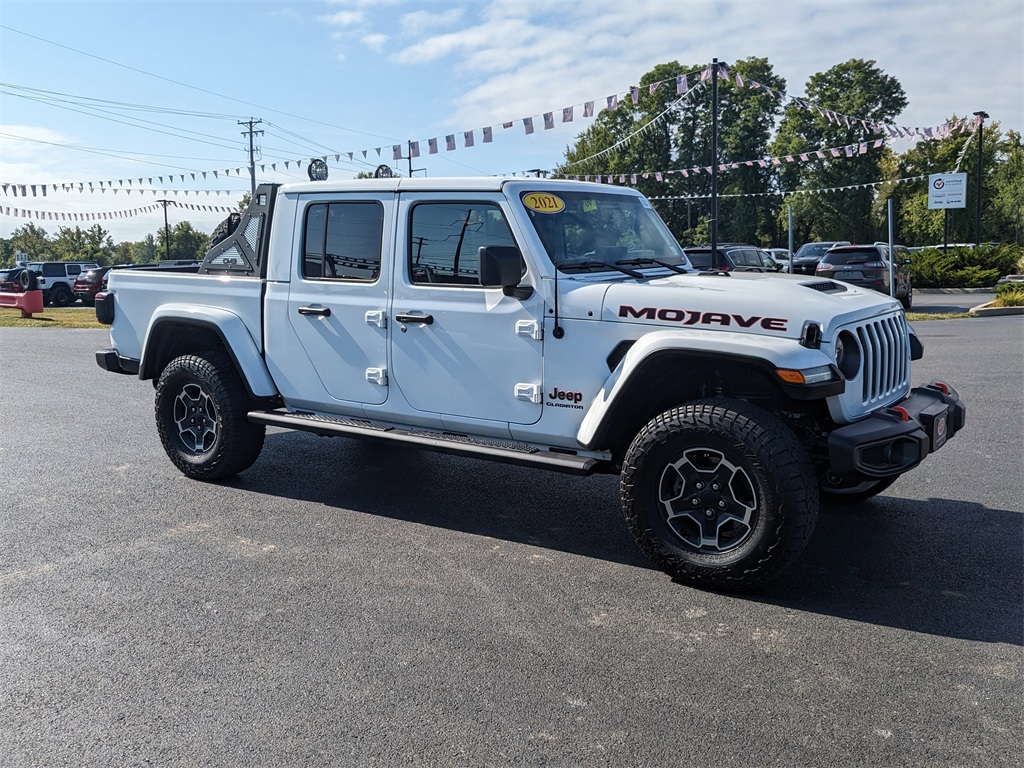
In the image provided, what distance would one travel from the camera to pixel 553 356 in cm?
480

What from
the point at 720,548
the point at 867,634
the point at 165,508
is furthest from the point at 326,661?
the point at 165,508

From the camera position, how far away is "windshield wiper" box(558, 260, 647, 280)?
4953 mm

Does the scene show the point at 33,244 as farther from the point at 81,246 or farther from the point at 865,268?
the point at 865,268

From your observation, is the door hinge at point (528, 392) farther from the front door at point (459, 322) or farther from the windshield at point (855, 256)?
the windshield at point (855, 256)

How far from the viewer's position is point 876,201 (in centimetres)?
6381

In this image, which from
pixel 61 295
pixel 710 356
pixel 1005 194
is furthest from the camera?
pixel 1005 194

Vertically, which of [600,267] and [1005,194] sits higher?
[1005,194]

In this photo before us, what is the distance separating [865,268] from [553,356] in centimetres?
1899

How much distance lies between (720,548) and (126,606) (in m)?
2.80

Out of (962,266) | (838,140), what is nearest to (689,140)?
(838,140)

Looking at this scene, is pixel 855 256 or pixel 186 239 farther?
pixel 186 239

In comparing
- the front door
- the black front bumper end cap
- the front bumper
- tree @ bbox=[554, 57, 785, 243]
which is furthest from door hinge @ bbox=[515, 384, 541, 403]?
tree @ bbox=[554, 57, 785, 243]

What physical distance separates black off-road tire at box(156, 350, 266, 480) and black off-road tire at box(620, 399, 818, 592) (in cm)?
289

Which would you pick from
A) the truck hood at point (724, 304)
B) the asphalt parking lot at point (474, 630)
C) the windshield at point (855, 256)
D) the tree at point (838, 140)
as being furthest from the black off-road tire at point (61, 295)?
the tree at point (838, 140)
